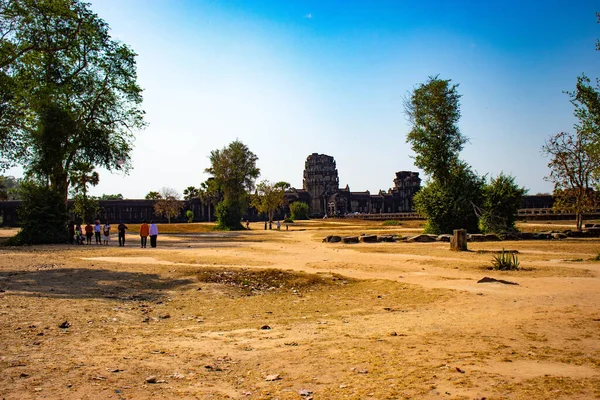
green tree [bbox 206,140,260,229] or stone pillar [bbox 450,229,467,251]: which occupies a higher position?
green tree [bbox 206,140,260,229]

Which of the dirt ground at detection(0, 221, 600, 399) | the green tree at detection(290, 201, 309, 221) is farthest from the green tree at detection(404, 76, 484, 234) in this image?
the green tree at detection(290, 201, 309, 221)

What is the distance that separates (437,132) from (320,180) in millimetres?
86870

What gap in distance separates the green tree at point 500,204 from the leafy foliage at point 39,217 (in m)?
30.3

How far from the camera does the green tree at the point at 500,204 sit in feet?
116

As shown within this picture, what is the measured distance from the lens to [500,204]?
1399 inches

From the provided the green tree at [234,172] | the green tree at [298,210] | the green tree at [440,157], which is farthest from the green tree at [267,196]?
the green tree at [440,157]

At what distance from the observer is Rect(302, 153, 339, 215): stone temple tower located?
124500mm

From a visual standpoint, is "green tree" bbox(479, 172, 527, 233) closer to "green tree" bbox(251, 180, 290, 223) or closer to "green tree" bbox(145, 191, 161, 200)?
"green tree" bbox(251, 180, 290, 223)

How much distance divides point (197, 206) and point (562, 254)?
284 feet

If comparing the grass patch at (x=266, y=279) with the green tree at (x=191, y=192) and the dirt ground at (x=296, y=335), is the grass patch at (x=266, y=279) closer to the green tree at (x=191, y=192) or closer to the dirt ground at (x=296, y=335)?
the dirt ground at (x=296, y=335)

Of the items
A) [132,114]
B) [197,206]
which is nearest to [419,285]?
[132,114]

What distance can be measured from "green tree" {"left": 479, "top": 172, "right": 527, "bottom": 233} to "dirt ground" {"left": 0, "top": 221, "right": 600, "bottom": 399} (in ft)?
65.5

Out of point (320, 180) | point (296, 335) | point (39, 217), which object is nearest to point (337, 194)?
point (320, 180)

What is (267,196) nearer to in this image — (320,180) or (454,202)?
(454,202)
